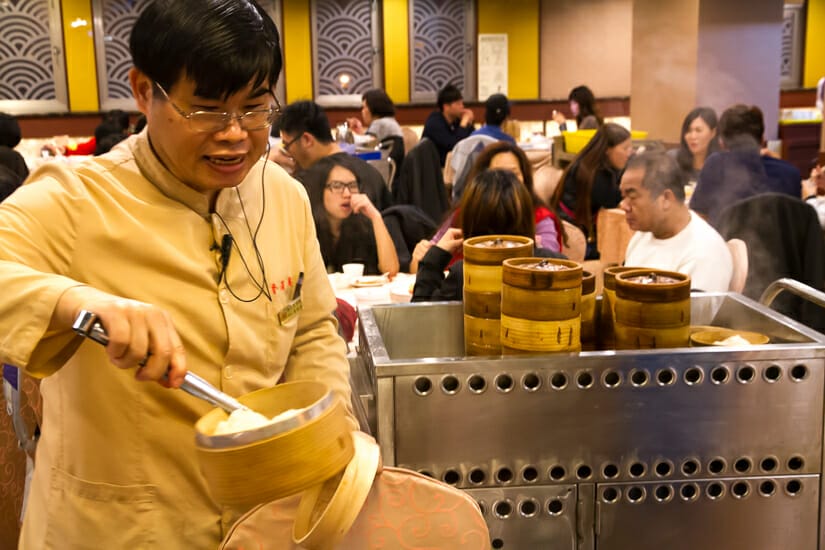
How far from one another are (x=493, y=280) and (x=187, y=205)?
2.43 ft

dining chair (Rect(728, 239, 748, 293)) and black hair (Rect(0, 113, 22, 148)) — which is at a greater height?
black hair (Rect(0, 113, 22, 148))

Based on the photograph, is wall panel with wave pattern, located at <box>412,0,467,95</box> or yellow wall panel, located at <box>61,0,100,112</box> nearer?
yellow wall panel, located at <box>61,0,100,112</box>

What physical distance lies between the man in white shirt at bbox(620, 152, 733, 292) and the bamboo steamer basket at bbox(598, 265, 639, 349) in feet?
4.06

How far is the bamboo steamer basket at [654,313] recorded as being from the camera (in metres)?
1.71

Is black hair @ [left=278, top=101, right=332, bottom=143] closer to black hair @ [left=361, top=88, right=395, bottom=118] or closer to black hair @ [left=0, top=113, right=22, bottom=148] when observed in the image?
black hair @ [left=0, top=113, right=22, bottom=148]

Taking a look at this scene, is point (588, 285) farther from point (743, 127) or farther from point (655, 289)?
point (743, 127)

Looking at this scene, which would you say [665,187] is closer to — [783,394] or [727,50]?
[783,394]

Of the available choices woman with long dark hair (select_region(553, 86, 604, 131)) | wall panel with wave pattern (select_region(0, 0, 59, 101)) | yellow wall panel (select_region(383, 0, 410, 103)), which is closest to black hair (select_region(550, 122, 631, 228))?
woman with long dark hair (select_region(553, 86, 604, 131))

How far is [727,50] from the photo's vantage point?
27.8 feet

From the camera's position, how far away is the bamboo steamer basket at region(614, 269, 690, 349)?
171cm

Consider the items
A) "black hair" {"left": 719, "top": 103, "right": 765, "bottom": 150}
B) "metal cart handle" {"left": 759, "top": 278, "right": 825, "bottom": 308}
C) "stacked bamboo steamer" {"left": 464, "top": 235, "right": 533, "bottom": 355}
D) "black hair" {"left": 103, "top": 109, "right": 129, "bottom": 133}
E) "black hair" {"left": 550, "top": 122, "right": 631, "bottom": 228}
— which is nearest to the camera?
Result: "stacked bamboo steamer" {"left": 464, "top": 235, "right": 533, "bottom": 355}

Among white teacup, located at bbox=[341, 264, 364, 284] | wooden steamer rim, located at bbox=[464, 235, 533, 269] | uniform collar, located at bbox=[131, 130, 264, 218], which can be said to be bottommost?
white teacup, located at bbox=[341, 264, 364, 284]

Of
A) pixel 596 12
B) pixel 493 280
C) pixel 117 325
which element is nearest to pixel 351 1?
pixel 596 12

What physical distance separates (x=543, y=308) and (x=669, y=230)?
1756 millimetres
